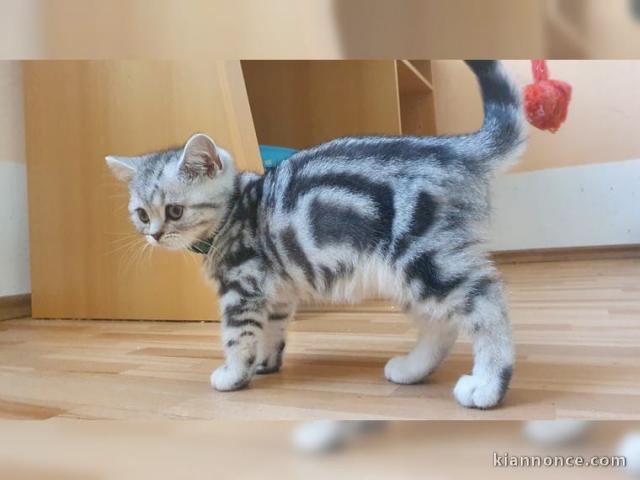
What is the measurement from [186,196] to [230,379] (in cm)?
29

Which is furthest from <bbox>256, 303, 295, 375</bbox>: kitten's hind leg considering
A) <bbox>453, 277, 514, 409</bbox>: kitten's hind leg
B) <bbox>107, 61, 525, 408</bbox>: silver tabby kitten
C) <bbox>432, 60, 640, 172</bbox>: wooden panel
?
<bbox>432, 60, 640, 172</bbox>: wooden panel

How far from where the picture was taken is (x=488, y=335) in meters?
0.69

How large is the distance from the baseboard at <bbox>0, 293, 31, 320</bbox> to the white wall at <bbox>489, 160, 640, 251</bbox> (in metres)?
1.83

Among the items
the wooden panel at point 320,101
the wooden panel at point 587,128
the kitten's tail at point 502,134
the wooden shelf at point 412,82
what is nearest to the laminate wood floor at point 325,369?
the kitten's tail at point 502,134

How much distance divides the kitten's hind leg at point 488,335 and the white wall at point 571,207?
1829 millimetres

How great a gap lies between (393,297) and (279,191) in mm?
238

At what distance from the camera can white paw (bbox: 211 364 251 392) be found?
0.83 metres

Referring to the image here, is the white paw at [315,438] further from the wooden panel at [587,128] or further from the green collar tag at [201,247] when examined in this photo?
the wooden panel at [587,128]

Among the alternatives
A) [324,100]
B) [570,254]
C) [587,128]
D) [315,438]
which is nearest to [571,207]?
A: [570,254]

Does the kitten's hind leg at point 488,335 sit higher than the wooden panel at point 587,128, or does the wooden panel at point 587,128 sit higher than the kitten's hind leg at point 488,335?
the wooden panel at point 587,128

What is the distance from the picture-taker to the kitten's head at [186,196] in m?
0.89

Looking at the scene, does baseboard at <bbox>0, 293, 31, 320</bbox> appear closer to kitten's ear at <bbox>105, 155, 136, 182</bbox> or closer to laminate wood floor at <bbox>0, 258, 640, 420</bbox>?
laminate wood floor at <bbox>0, 258, 640, 420</bbox>

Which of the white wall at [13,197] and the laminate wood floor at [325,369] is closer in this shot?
the laminate wood floor at [325,369]

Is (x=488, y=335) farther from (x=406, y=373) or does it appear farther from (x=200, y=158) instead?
(x=200, y=158)
